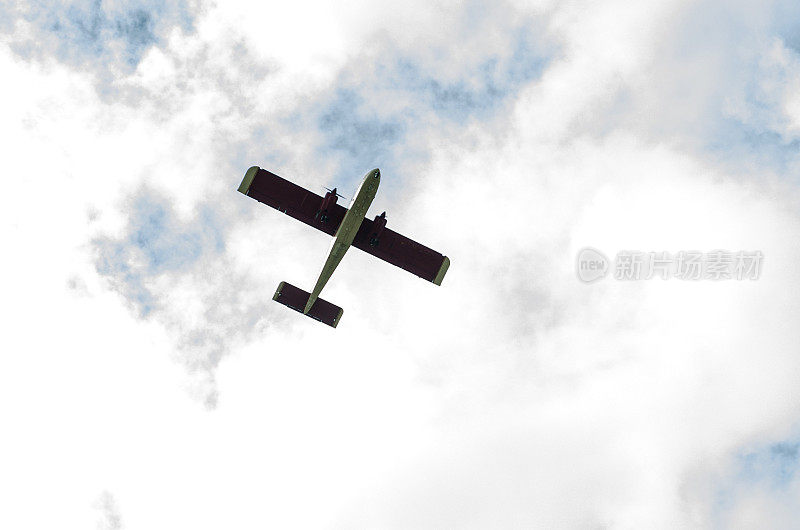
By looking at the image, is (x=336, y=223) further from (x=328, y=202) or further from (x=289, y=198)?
(x=289, y=198)

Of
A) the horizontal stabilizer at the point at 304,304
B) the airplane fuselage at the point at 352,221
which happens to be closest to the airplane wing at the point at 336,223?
the airplane fuselage at the point at 352,221

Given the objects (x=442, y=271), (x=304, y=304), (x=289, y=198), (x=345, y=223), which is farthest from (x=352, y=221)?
(x=304, y=304)

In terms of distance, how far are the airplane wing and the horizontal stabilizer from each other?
589cm

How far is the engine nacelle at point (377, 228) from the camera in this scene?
34.8m

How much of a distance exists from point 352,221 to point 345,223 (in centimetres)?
42

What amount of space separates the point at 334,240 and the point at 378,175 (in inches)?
195

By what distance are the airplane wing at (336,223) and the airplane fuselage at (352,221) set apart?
1347mm

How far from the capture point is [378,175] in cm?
3138

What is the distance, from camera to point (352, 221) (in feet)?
107

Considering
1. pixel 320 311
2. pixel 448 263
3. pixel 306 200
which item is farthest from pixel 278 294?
pixel 448 263

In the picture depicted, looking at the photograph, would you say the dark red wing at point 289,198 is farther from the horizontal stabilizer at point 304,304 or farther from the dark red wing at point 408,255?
the horizontal stabilizer at point 304,304

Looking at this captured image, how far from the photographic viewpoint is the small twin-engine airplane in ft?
107

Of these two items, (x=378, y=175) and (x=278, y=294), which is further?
(x=278, y=294)

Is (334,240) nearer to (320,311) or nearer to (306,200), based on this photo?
(306,200)
